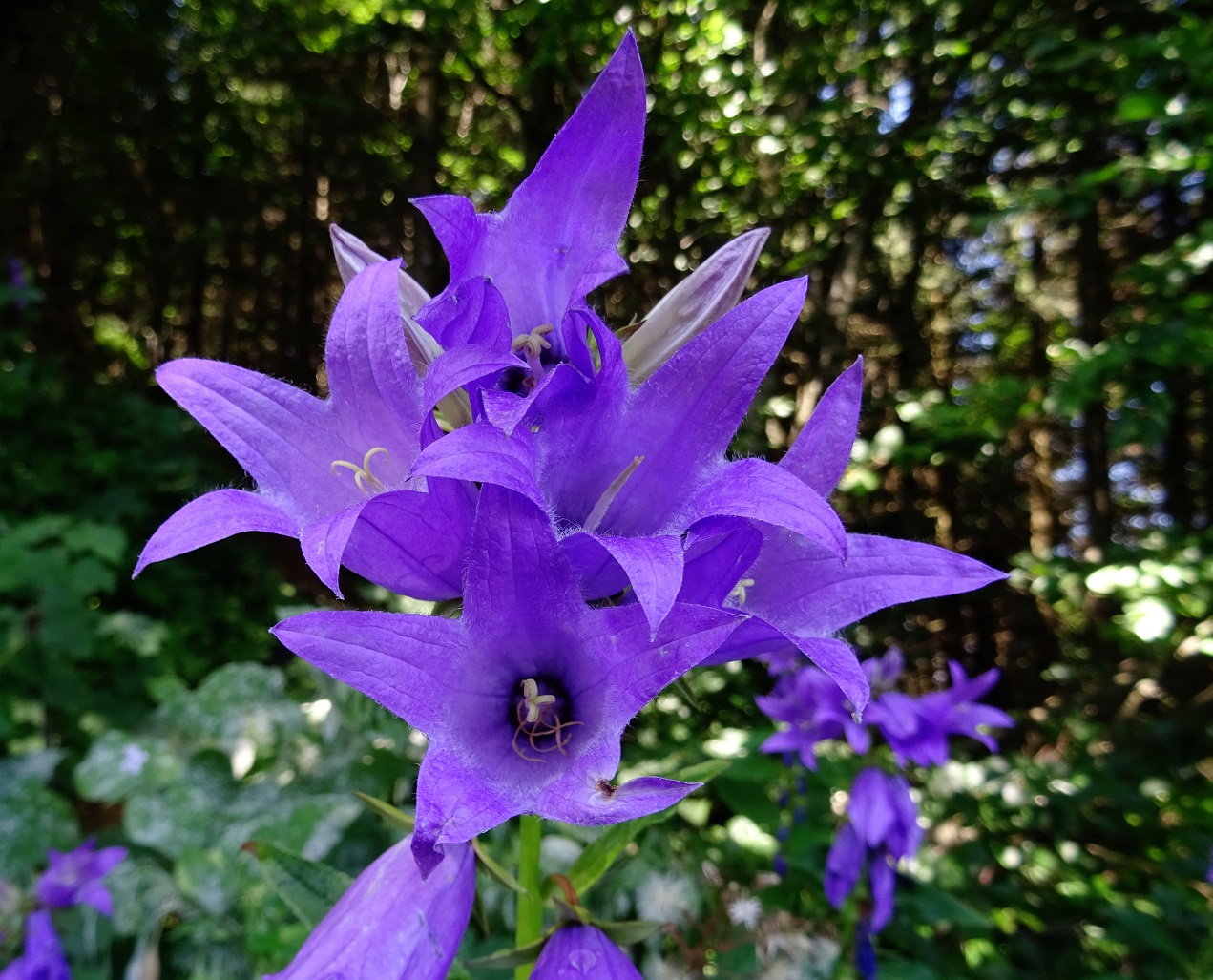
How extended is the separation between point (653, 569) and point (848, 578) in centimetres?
30

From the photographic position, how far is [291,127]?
6.36 metres

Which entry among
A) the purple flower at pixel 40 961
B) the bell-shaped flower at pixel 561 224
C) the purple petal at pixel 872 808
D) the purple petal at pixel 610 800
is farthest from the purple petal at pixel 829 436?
the purple flower at pixel 40 961

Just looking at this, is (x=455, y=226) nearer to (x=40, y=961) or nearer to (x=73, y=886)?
(x=40, y=961)

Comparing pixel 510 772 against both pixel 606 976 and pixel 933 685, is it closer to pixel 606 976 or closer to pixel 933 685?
pixel 606 976

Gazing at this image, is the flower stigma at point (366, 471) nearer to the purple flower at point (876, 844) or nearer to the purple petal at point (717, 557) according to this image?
the purple petal at point (717, 557)

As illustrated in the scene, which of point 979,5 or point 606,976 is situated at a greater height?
point 979,5

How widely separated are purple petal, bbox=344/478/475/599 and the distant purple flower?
3.10 ft

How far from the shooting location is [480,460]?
20.6 inches

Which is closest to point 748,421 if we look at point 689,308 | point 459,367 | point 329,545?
point 689,308

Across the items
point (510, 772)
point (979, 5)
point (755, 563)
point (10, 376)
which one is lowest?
point (10, 376)

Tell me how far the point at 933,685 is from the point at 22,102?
7046mm

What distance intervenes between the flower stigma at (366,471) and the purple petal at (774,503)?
13.9 inches

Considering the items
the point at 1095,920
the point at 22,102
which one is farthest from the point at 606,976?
the point at 22,102

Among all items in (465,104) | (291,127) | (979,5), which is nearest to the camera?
(979,5)
